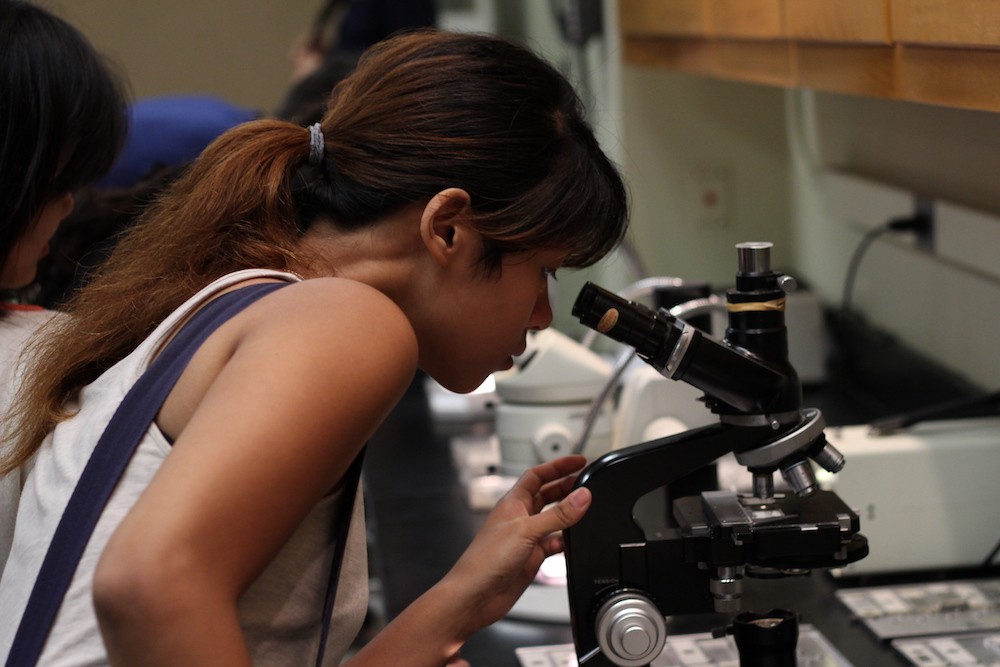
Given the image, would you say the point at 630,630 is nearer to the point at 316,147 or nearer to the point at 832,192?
the point at 316,147

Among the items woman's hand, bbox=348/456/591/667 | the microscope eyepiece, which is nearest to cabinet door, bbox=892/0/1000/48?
the microscope eyepiece

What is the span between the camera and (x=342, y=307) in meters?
0.83

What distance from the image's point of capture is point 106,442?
2.84 feet

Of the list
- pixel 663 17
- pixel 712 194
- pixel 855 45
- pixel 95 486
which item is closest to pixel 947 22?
pixel 855 45

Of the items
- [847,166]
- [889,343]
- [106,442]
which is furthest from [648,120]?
[106,442]

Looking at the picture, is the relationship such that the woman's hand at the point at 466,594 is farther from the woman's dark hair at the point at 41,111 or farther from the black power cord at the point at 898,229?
the black power cord at the point at 898,229

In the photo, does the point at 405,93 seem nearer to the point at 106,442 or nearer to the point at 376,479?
the point at 106,442

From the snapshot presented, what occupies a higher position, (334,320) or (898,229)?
(334,320)

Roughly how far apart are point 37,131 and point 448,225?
2.03ft

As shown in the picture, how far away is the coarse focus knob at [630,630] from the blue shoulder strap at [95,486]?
1.35 feet

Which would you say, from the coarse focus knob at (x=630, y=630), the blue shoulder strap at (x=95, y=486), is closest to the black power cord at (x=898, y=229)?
the coarse focus knob at (x=630, y=630)

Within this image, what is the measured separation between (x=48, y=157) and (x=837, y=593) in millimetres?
1032

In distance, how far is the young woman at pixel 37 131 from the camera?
134 cm

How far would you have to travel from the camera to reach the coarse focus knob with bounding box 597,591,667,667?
3.37ft
